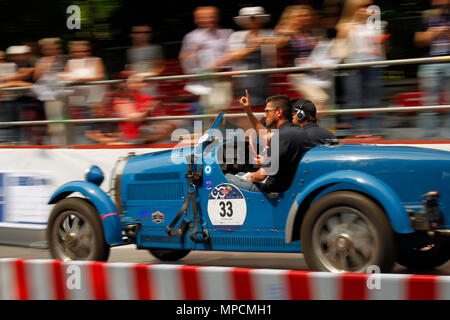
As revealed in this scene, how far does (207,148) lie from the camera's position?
670cm

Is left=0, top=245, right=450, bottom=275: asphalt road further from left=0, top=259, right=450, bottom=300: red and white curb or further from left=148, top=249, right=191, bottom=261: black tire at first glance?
left=0, top=259, right=450, bottom=300: red and white curb

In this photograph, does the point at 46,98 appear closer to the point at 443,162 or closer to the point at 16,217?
the point at 16,217

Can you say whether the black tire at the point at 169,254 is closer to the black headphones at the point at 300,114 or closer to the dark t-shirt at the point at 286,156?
the dark t-shirt at the point at 286,156

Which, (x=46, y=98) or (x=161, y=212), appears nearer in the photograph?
(x=161, y=212)

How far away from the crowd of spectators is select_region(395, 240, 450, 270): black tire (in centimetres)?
154

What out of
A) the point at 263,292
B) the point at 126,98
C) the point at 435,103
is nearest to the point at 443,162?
the point at 263,292

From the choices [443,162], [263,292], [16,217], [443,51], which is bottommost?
[16,217]

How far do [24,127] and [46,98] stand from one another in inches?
21.8

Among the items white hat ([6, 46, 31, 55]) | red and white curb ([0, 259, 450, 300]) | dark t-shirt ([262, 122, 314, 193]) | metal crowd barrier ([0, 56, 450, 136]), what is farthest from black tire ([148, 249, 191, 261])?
white hat ([6, 46, 31, 55])

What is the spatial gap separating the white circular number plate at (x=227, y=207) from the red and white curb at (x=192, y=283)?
4.06 feet

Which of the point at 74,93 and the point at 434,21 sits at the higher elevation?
the point at 434,21

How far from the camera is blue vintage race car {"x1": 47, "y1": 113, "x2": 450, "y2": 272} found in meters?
5.59

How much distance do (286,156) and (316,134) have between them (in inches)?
15.6

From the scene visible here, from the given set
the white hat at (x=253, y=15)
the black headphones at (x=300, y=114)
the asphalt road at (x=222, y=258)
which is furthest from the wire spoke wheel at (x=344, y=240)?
the white hat at (x=253, y=15)
